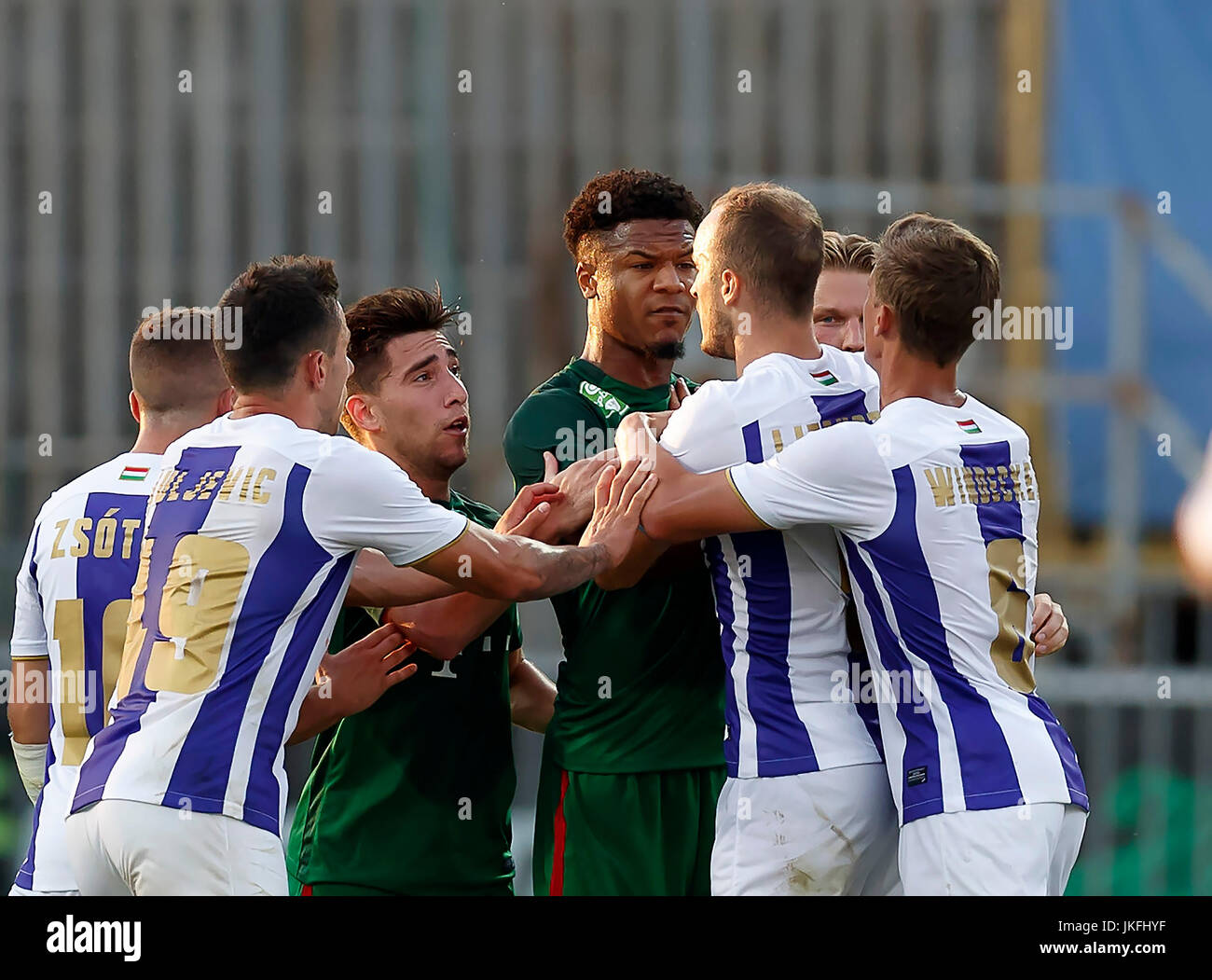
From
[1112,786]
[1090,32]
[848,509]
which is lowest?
[1112,786]

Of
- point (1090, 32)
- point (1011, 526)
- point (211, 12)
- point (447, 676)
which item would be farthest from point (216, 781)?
point (1090, 32)

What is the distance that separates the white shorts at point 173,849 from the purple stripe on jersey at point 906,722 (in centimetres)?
146

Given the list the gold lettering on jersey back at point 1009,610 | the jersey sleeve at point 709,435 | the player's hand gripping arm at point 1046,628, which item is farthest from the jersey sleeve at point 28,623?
the player's hand gripping arm at point 1046,628

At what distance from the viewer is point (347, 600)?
4215 mm

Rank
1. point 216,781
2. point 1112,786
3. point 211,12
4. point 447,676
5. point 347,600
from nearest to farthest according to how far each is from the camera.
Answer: point 216,781
point 347,600
point 447,676
point 1112,786
point 211,12

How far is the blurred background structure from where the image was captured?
8672 mm

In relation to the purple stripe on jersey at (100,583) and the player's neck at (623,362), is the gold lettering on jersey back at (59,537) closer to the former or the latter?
the purple stripe on jersey at (100,583)

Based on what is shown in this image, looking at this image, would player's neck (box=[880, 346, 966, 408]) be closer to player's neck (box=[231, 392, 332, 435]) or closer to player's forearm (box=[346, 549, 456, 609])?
player's forearm (box=[346, 549, 456, 609])

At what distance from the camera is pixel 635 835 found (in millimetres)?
4410

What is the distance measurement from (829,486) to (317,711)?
145cm

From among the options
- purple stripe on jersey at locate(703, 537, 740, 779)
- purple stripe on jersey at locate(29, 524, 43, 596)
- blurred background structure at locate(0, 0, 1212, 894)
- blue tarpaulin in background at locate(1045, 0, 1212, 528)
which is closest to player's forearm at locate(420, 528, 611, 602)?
purple stripe on jersey at locate(703, 537, 740, 779)

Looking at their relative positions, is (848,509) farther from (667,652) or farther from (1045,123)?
(1045,123)
